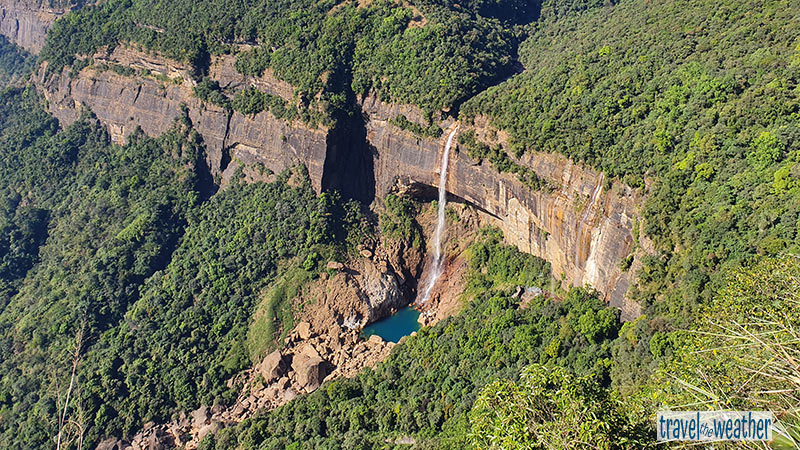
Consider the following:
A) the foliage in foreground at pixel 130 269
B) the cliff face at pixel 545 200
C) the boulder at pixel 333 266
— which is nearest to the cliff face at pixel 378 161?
the cliff face at pixel 545 200

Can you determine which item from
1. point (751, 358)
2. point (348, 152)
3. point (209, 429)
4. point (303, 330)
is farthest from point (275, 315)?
point (751, 358)

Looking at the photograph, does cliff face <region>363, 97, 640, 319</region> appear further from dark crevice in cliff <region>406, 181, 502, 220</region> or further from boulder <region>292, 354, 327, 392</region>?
boulder <region>292, 354, 327, 392</region>

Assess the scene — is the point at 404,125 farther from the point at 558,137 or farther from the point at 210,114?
the point at 210,114

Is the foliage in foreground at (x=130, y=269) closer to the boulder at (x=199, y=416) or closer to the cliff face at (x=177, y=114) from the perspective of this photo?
the boulder at (x=199, y=416)

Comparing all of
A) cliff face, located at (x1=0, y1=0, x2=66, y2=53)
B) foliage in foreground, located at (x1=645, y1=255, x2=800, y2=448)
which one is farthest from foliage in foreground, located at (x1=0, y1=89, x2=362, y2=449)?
foliage in foreground, located at (x1=645, y1=255, x2=800, y2=448)

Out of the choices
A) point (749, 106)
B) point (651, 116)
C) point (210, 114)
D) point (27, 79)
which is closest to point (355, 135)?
point (210, 114)

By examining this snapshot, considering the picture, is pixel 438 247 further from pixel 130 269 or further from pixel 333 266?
pixel 130 269
